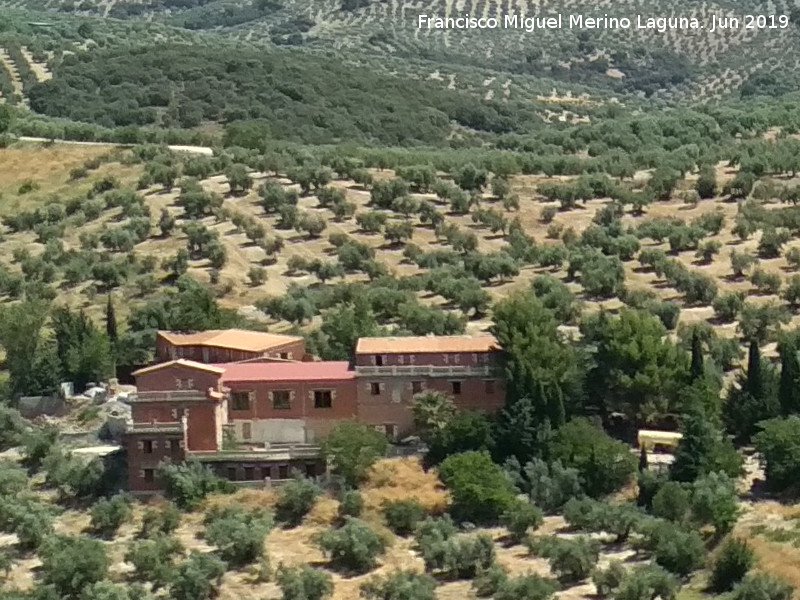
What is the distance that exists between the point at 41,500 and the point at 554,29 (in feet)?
428

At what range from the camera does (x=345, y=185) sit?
288 feet

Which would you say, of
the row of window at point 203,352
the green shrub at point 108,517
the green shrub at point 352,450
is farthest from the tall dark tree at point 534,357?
the green shrub at point 108,517

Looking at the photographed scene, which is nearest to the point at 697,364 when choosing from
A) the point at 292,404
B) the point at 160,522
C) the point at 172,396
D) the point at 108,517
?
the point at 292,404

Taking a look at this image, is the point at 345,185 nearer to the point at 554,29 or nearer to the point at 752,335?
the point at 752,335

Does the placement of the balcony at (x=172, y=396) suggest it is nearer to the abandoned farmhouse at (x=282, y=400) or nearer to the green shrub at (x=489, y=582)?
the abandoned farmhouse at (x=282, y=400)

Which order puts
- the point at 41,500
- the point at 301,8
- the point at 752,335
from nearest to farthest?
the point at 41,500 < the point at 752,335 < the point at 301,8

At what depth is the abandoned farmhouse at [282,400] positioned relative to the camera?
5050 centimetres

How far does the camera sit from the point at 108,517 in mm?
48031

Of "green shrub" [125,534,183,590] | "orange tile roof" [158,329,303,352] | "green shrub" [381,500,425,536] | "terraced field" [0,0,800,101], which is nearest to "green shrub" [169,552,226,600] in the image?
"green shrub" [125,534,183,590]

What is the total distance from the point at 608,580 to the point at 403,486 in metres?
8.54

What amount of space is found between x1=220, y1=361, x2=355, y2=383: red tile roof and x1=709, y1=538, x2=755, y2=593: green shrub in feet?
44.7

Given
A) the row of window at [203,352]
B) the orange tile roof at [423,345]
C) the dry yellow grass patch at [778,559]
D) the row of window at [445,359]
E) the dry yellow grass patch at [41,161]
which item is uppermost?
the dry yellow grass patch at [41,161]

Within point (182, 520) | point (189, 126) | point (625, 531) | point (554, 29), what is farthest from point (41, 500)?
point (554, 29)

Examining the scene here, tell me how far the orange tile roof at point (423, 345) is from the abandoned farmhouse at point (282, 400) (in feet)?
0.10
